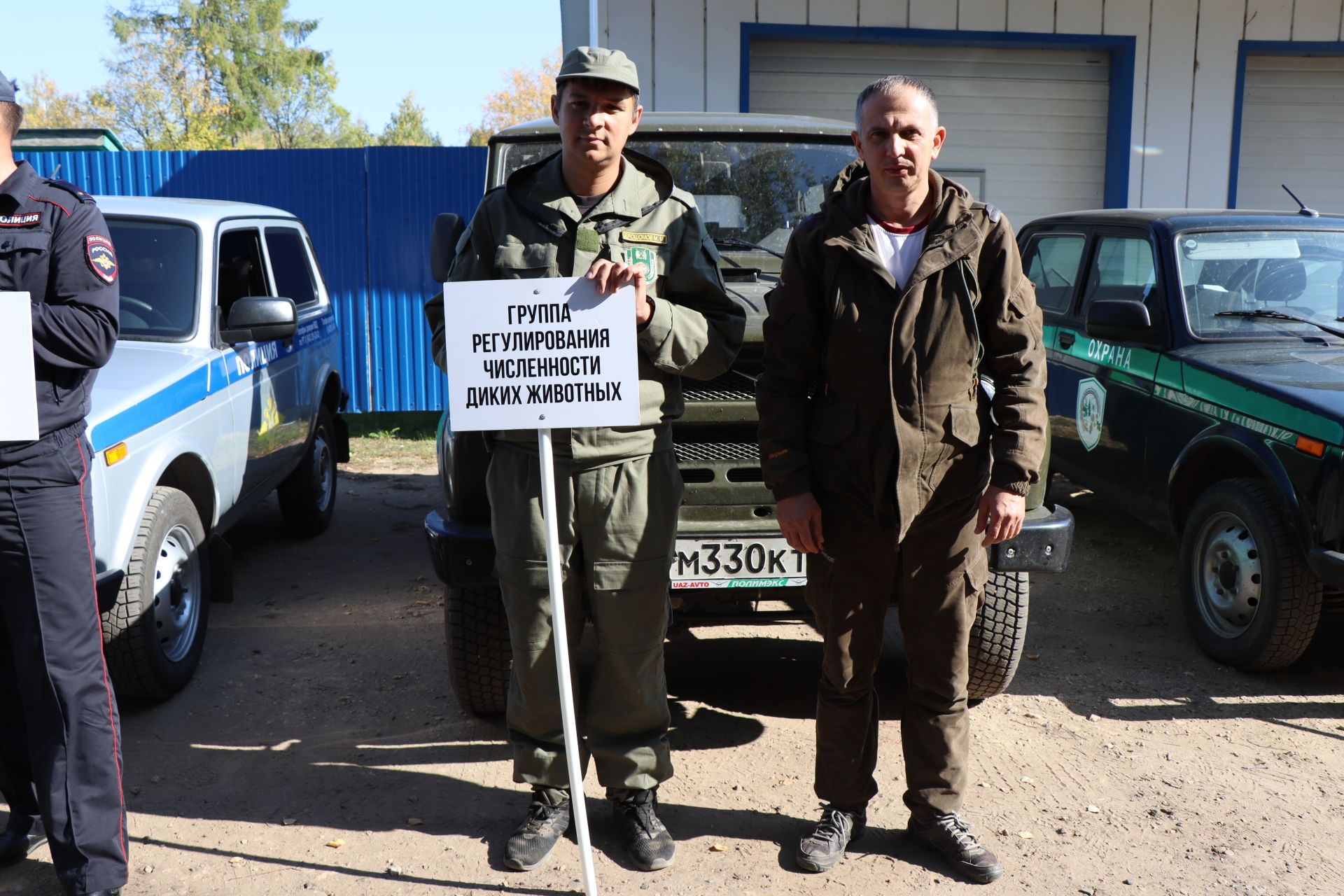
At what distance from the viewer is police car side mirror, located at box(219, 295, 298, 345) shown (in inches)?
193

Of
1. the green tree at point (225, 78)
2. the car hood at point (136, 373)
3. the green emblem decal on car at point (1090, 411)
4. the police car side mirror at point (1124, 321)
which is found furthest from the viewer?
the green tree at point (225, 78)

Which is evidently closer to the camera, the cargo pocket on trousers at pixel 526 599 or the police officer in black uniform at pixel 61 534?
the police officer in black uniform at pixel 61 534

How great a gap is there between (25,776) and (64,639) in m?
0.61

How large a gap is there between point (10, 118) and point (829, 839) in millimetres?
2855

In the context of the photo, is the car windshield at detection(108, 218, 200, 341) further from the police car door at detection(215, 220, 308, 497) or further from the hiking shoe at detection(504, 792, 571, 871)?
the hiking shoe at detection(504, 792, 571, 871)

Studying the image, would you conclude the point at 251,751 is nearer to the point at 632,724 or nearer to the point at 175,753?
the point at 175,753

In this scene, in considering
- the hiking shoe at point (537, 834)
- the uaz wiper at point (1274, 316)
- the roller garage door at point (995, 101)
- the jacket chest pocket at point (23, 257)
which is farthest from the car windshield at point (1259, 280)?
the roller garage door at point (995, 101)

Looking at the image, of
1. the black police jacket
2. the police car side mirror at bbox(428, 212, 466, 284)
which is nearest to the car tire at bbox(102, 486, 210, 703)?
the black police jacket

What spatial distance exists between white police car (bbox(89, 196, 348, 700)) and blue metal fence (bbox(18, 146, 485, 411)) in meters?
3.73

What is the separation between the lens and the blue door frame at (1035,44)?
9555 mm

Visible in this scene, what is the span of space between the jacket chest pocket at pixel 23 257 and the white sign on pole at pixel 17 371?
102 mm

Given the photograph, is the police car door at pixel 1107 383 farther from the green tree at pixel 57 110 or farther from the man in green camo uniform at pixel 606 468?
the green tree at pixel 57 110

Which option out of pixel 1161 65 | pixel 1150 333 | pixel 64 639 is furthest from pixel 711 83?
pixel 64 639

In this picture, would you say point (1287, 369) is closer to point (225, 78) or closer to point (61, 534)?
point (61, 534)
